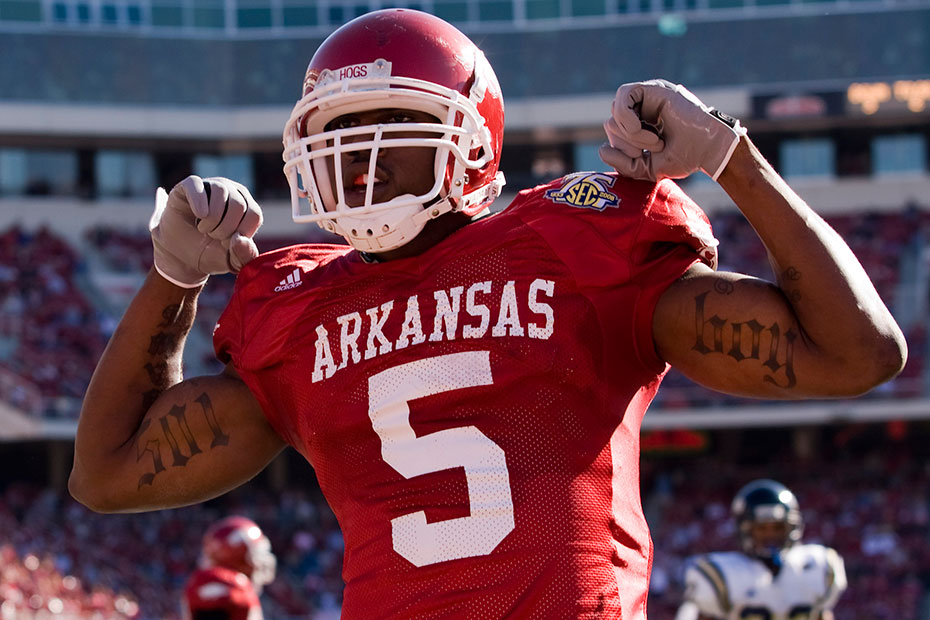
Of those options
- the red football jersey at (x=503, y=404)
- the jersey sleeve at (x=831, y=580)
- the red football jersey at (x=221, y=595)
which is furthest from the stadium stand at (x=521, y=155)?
the red football jersey at (x=503, y=404)

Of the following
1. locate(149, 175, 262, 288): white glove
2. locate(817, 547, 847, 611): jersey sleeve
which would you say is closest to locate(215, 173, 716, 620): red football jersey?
locate(149, 175, 262, 288): white glove

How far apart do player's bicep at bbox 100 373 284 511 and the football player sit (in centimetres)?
367

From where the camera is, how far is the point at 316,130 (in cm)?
253

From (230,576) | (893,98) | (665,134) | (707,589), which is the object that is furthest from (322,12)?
(665,134)

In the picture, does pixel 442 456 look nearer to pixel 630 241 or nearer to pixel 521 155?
pixel 630 241

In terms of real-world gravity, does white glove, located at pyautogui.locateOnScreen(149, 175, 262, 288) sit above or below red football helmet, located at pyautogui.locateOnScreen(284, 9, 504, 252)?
below

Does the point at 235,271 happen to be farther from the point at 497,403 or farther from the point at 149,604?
the point at 149,604

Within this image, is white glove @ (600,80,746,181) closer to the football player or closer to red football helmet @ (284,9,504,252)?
red football helmet @ (284,9,504,252)

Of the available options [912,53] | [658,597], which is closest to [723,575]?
[658,597]

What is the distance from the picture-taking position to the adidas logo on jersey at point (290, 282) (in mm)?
2508

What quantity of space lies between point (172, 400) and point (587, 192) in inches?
35.7

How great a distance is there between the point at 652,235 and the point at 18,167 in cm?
2313

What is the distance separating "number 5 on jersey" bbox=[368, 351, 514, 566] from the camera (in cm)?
210

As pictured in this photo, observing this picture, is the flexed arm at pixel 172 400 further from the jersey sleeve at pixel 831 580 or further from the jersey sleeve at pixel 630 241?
the jersey sleeve at pixel 831 580
